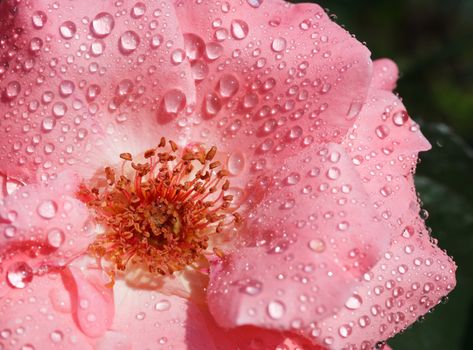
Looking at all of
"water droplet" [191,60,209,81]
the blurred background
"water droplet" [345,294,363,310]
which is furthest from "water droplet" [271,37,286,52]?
"water droplet" [345,294,363,310]

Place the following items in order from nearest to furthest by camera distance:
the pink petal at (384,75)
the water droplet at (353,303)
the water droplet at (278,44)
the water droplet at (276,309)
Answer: the water droplet at (276,309) < the water droplet at (353,303) < the water droplet at (278,44) < the pink petal at (384,75)

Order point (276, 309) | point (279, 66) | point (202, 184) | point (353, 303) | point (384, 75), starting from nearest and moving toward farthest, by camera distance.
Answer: point (276, 309) → point (353, 303) → point (279, 66) → point (202, 184) → point (384, 75)

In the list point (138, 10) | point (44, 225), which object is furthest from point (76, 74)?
point (44, 225)

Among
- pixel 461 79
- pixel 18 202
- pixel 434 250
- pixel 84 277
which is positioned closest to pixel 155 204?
pixel 84 277

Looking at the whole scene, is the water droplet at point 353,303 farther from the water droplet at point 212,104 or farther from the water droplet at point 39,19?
the water droplet at point 39,19

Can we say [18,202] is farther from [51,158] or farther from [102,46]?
[102,46]

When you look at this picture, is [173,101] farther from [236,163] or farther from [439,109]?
[439,109]

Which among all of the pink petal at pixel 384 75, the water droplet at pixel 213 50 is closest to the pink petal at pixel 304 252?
the water droplet at pixel 213 50
